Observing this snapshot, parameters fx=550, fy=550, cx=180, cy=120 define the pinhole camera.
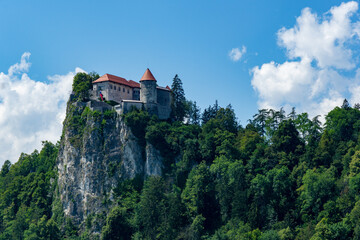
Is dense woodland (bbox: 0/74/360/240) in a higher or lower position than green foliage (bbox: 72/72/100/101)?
lower

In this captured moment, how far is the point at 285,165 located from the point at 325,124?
11088 millimetres

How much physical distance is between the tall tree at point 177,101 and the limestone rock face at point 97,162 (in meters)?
10.2

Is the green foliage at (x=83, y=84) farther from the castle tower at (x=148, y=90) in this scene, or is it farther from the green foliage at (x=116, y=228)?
the green foliage at (x=116, y=228)

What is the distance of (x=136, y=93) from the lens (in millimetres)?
87188

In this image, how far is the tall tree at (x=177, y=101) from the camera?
88000 millimetres

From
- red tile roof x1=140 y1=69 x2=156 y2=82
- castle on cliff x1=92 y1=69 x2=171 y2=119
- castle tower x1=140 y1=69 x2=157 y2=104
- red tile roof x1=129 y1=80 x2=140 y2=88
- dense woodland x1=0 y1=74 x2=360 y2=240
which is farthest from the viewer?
red tile roof x1=129 y1=80 x2=140 y2=88

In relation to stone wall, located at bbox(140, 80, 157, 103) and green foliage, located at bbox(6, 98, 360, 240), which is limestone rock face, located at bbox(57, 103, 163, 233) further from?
stone wall, located at bbox(140, 80, 157, 103)

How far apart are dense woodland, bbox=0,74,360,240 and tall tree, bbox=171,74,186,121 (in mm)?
174

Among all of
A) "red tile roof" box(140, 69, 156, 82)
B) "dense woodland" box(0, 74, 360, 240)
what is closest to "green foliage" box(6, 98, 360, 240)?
"dense woodland" box(0, 74, 360, 240)

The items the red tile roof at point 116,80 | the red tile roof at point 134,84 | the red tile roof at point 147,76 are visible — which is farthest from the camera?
the red tile roof at point 134,84

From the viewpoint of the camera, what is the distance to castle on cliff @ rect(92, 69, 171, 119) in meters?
82.6

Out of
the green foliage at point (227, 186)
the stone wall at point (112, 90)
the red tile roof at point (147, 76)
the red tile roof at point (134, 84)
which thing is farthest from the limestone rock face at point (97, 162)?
the red tile roof at point (134, 84)

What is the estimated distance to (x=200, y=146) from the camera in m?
78.1

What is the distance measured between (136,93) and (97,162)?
43.1 ft
